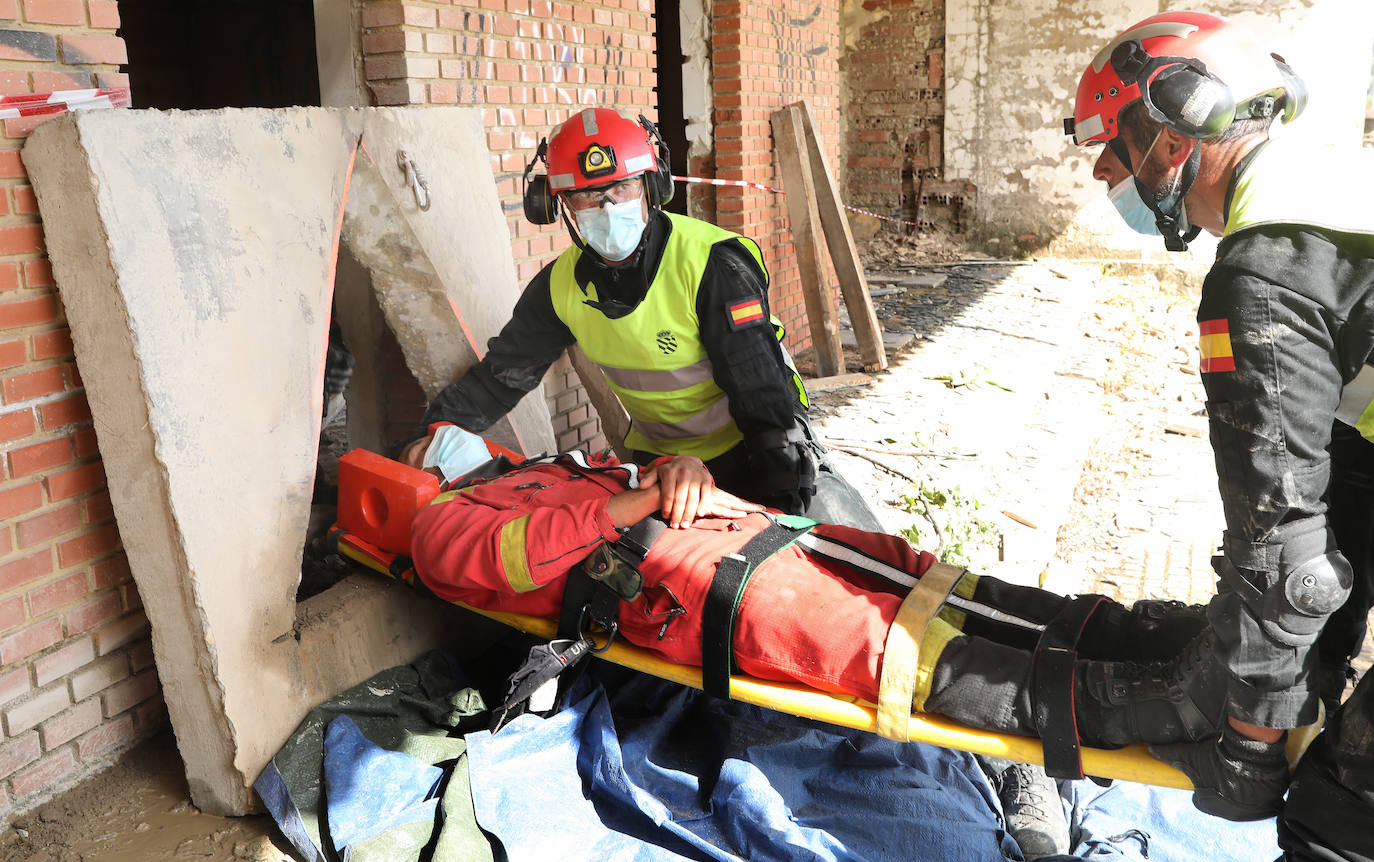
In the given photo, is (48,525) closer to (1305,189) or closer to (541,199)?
(541,199)

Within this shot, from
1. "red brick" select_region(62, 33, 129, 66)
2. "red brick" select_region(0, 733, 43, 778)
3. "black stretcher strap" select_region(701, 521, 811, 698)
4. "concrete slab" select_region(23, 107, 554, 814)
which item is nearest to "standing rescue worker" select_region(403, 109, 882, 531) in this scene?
"concrete slab" select_region(23, 107, 554, 814)

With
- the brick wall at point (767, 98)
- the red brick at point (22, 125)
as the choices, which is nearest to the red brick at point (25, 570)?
the red brick at point (22, 125)

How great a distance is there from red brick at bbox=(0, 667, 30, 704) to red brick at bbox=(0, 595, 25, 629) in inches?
0.7

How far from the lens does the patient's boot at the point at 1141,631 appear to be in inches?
88.5

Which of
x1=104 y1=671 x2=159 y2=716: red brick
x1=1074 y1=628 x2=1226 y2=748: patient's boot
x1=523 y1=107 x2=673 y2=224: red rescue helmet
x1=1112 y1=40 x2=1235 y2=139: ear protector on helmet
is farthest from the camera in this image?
x1=523 y1=107 x2=673 y2=224: red rescue helmet

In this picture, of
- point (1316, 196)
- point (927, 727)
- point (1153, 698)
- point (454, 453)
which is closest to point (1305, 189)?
point (1316, 196)

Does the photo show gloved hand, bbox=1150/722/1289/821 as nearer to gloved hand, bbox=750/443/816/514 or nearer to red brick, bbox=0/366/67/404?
gloved hand, bbox=750/443/816/514

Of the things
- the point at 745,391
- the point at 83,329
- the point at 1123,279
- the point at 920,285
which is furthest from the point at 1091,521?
the point at 1123,279

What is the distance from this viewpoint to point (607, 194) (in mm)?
3117

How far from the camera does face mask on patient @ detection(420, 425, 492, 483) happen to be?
326 centimetres

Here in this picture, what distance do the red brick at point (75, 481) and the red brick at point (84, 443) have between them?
3cm

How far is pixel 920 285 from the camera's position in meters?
11.0

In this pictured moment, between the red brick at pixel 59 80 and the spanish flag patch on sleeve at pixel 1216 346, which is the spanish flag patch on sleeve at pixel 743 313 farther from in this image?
the red brick at pixel 59 80

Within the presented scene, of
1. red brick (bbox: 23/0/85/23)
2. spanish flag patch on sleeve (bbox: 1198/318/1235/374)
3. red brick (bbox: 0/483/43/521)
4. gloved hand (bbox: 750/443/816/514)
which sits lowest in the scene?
gloved hand (bbox: 750/443/816/514)
